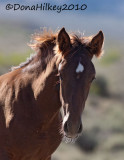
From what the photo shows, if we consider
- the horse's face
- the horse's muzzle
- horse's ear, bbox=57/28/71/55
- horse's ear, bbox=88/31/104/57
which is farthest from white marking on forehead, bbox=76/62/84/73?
the horse's muzzle

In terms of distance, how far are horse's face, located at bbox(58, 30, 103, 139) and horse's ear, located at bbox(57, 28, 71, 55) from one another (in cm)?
16

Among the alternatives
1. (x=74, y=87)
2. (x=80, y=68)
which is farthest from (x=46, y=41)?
(x=74, y=87)

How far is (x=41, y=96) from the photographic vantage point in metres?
6.02

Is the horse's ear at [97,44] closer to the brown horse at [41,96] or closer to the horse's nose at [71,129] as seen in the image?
the brown horse at [41,96]

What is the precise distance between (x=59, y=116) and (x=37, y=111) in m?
0.36

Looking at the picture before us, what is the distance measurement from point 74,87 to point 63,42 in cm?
71

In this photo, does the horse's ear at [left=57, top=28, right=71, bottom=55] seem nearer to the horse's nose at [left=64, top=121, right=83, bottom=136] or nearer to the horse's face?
the horse's face

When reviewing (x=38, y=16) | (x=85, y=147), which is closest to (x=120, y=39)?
(x=38, y=16)

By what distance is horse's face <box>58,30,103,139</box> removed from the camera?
5363mm

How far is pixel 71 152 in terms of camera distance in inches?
779

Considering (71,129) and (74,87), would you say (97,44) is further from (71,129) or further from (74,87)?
(71,129)

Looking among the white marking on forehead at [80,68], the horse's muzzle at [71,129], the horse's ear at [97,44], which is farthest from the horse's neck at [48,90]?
the horse's muzzle at [71,129]

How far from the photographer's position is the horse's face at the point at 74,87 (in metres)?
5.36

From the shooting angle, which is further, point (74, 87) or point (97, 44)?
point (97, 44)
